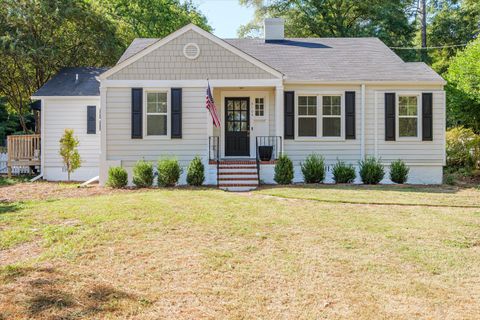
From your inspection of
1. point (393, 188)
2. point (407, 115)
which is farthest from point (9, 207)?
point (407, 115)

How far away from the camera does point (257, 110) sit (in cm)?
1409

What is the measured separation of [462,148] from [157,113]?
1109cm

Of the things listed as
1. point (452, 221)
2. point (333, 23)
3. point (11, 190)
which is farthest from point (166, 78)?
point (333, 23)

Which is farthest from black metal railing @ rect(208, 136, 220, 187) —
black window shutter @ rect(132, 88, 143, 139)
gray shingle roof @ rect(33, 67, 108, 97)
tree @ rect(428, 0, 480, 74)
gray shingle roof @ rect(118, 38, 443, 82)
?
tree @ rect(428, 0, 480, 74)

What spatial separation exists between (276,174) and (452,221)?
5740mm

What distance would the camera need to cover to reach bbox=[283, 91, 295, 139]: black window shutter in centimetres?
1320

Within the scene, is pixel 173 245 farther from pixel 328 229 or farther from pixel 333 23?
pixel 333 23

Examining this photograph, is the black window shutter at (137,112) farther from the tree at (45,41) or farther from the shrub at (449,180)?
the shrub at (449,180)

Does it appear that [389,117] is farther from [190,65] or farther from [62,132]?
[62,132]

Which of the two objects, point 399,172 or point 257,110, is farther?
point 257,110

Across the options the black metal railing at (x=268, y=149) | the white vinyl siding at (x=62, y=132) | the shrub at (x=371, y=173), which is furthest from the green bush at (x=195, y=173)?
the white vinyl siding at (x=62, y=132)

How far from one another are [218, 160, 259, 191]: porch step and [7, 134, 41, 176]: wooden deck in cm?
786

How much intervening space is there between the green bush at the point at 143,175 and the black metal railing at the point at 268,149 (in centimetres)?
308

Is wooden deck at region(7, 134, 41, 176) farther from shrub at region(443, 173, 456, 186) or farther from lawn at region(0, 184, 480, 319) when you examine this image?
shrub at region(443, 173, 456, 186)
